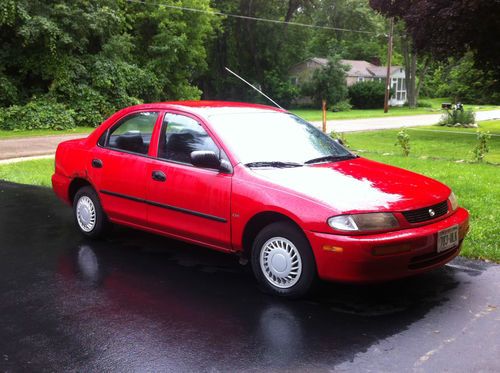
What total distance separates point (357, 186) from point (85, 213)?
10.7 feet

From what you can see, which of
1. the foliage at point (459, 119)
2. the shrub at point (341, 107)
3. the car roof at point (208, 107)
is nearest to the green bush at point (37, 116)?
the foliage at point (459, 119)

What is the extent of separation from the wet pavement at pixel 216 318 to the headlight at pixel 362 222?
2.18 ft

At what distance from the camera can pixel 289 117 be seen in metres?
6.10

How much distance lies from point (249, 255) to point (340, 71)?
1843 inches

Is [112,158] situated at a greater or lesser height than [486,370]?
greater

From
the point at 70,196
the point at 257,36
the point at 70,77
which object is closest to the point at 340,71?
→ the point at 257,36

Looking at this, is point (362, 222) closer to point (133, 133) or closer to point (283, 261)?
point (283, 261)

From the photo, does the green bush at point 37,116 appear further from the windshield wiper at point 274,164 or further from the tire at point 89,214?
the windshield wiper at point 274,164

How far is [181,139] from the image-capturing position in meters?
5.62

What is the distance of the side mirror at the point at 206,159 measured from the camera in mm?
5066

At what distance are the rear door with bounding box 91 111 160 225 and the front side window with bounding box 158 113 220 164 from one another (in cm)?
20

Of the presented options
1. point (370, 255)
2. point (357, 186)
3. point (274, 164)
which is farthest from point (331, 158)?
point (370, 255)

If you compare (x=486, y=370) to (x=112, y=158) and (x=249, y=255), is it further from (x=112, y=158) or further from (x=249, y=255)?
(x=112, y=158)

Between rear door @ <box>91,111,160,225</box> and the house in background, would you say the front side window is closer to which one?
rear door @ <box>91,111,160,225</box>
